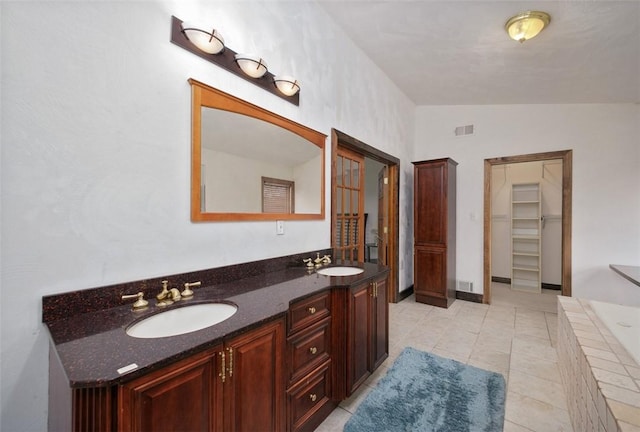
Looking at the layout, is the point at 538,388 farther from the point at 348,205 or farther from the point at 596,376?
the point at 348,205

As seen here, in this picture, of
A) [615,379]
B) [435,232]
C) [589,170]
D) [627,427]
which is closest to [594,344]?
[615,379]

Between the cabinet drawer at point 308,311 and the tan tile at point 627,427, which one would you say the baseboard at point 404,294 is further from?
the tan tile at point 627,427

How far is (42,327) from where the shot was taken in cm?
100

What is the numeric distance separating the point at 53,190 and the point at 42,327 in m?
0.53

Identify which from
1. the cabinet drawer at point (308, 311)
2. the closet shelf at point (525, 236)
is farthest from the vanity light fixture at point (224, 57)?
the closet shelf at point (525, 236)

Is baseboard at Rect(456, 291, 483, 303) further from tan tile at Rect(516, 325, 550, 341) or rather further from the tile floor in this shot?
tan tile at Rect(516, 325, 550, 341)

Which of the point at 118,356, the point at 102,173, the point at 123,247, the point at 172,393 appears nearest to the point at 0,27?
the point at 102,173

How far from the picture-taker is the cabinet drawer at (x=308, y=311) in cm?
137

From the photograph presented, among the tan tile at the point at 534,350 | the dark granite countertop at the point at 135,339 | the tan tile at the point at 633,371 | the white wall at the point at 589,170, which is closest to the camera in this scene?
the dark granite countertop at the point at 135,339

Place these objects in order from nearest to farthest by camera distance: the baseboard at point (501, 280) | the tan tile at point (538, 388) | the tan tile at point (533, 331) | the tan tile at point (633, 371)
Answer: the tan tile at point (633, 371) → the tan tile at point (538, 388) → the tan tile at point (533, 331) → the baseboard at point (501, 280)

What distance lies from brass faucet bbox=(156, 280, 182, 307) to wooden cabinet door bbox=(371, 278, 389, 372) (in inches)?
51.0

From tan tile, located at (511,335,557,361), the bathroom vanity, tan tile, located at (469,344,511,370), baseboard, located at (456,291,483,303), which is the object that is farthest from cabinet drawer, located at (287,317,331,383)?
baseboard, located at (456,291,483,303)

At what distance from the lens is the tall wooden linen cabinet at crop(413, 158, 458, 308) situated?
3648mm

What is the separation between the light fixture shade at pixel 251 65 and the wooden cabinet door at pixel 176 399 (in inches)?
63.8
